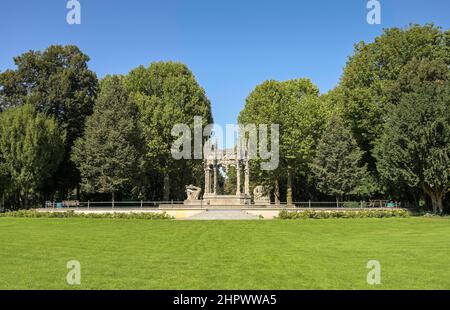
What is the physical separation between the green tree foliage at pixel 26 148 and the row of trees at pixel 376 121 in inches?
929

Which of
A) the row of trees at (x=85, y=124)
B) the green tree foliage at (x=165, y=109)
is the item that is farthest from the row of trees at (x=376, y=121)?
the row of trees at (x=85, y=124)

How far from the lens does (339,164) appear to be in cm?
5019

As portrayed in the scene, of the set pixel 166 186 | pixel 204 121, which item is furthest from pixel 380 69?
pixel 166 186

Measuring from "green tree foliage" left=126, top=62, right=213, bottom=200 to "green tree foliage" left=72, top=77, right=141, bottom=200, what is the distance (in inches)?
157

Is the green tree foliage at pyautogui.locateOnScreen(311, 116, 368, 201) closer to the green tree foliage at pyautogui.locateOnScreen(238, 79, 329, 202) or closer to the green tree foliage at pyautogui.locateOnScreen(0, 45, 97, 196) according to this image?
the green tree foliage at pyautogui.locateOnScreen(238, 79, 329, 202)

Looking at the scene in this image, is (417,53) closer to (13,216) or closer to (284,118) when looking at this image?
(284,118)

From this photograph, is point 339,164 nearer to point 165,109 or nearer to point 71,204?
point 165,109

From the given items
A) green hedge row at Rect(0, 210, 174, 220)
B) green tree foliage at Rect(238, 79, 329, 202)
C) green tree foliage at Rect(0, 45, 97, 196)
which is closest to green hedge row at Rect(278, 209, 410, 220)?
green hedge row at Rect(0, 210, 174, 220)

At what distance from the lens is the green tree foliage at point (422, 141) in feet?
122

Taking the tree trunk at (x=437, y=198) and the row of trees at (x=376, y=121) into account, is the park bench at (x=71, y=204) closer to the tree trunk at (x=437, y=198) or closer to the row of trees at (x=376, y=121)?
the row of trees at (x=376, y=121)

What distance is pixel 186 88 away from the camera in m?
60.2

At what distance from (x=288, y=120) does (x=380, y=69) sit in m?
11.6

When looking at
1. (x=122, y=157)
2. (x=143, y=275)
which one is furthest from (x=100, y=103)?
(x=143, y=275)

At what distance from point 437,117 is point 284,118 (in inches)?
776
